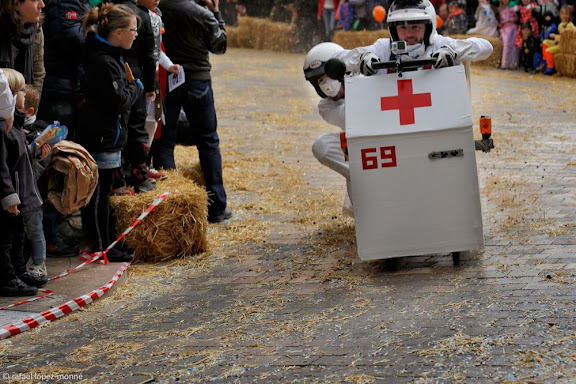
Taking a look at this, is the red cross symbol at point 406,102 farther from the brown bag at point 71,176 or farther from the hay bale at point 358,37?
the hay bale at point 358,37

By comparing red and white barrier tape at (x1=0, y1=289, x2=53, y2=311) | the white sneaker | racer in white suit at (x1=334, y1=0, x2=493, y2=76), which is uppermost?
racer in white suit at (x1=334, y1=0, x2=493, y2=76)

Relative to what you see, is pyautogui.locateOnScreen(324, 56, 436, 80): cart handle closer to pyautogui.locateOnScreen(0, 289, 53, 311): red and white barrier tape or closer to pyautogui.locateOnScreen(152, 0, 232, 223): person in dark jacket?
pyautogui.locateOnScreen(152, 0, 232, 223): person in dark jacket

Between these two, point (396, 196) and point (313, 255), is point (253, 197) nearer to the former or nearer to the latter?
point (313, 255)

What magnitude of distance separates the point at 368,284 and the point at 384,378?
Result: 1852mm

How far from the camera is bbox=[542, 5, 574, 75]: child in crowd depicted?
1897cm

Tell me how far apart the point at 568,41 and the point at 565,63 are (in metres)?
0.41

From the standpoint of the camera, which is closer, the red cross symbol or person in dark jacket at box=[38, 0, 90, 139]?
the red cross symbol

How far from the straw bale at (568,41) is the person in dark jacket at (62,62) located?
12731 millimetres

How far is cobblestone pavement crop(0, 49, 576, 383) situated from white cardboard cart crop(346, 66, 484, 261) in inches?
11.4

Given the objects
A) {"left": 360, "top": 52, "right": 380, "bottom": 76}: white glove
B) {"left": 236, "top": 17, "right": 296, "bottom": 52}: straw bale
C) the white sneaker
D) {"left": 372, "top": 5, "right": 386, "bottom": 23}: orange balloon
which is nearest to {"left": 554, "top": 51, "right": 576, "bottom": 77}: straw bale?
{"left": 372, "top": 5, "right": 386, "bottom": 23}: orange balloon

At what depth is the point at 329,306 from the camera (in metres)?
6.47

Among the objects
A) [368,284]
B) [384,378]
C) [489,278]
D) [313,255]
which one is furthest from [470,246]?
[384,378]

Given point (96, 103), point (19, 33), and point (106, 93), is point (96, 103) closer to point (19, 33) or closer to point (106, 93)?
point (106, 93)

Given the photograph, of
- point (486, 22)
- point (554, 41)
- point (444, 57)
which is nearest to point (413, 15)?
point (444, 57)
